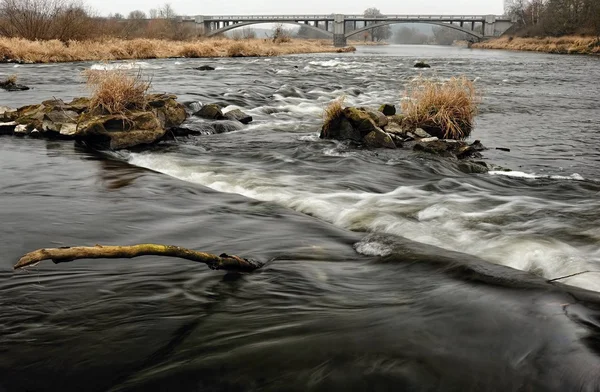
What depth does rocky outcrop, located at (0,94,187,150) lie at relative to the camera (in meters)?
8.66

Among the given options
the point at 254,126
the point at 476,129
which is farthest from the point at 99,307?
the point at 476,129

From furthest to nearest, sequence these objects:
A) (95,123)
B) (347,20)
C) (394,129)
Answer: (347,20) < (394,129) < (95,123)

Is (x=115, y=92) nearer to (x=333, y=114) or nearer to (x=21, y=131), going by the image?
(x=21, y=131)

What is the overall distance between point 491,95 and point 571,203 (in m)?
12.4

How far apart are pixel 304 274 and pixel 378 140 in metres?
5.97

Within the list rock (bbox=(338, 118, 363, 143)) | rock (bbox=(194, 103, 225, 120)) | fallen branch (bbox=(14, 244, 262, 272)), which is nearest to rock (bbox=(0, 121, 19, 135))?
rock (bbox=(194, 103, 225, 120))

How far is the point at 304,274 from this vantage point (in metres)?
3.56

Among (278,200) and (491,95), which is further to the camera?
(491,95)

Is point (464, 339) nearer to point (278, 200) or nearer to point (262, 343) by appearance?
point (262, 343)

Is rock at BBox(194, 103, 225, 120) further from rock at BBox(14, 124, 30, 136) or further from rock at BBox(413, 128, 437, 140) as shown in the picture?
rock at BBox(413, 128, 437, 140)

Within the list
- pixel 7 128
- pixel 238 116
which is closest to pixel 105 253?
pixel 7 128

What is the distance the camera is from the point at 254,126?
1150cm

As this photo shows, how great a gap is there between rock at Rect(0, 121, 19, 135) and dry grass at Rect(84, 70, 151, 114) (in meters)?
1.60

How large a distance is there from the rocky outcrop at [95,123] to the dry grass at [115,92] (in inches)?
5.6
